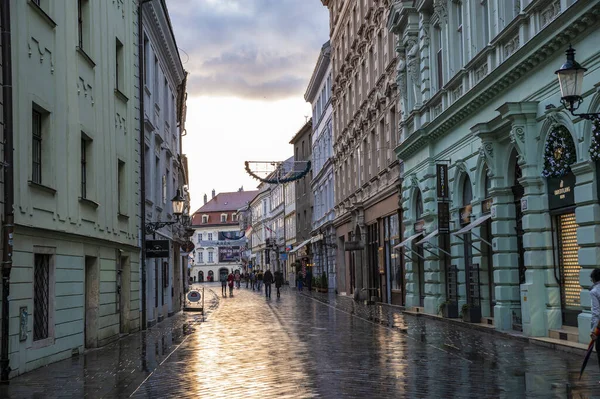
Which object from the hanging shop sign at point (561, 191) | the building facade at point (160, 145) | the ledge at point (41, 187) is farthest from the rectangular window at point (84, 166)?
the hanging shop sign at point (561, 191)

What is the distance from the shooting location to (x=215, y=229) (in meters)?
158

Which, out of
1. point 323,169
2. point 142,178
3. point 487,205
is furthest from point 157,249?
point 323,169

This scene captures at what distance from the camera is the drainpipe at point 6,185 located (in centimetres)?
1228

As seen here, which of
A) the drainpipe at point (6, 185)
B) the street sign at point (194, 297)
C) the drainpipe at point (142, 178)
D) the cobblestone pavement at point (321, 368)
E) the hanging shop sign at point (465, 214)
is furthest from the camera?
the street sign at point (194, 297)

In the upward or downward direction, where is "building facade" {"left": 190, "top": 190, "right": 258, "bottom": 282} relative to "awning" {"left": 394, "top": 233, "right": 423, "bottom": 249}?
upward

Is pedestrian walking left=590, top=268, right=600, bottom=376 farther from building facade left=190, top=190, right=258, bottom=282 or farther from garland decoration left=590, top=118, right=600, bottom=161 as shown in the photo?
building facade left=190, top=190, right=258, bottom=282

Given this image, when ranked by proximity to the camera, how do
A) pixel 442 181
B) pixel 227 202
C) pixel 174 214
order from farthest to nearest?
pixel 227 202, pixel 174 214, pixel 442 181

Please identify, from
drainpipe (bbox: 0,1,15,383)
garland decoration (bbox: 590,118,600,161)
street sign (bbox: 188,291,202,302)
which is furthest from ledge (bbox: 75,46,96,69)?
street sign (bbox: 188,291,202,302)

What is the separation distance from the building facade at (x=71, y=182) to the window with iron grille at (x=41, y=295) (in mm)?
18

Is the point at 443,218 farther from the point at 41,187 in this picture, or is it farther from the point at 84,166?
the point at 41,187

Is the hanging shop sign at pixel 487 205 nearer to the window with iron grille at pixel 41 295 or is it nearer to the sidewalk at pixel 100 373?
the sidewalk at pixel 100 373

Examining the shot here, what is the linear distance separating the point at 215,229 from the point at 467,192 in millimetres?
135845

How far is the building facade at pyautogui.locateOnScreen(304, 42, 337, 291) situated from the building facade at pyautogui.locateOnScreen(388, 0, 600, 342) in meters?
25.6

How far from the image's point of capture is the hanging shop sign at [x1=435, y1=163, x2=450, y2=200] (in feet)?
80.3
